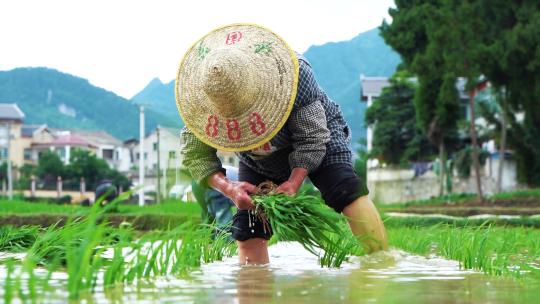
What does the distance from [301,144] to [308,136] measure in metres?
0.06

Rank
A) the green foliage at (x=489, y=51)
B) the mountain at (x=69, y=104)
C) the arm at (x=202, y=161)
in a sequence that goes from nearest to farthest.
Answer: the arm at (x=202, y=161) < the green foliage at (x=489, y=51) < the mountain at (x=69, y=104)

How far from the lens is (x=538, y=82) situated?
28.5 m

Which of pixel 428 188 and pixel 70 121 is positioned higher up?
pixel 70 121

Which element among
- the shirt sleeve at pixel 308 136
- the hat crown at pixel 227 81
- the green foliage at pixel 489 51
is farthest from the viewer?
the green foliage at pixel 489 51

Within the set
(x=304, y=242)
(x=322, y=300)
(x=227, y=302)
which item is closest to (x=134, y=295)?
(x=227, y=302)

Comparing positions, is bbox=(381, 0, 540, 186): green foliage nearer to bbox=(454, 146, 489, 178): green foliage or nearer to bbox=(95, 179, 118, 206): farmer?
bbox=(454, 146, 489, 178): green foliage

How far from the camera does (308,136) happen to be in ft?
15.2

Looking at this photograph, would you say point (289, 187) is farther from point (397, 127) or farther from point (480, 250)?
point (397, 127)

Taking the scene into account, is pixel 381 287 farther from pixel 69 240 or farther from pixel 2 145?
pixel 2 145

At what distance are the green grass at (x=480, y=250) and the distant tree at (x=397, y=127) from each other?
44.0 meters

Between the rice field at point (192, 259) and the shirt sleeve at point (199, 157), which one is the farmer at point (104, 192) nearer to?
the rice field at point (192, 259)

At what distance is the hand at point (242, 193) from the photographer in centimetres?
459

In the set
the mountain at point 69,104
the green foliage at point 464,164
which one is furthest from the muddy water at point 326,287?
the mountain at point 69,104

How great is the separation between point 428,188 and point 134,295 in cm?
4401
